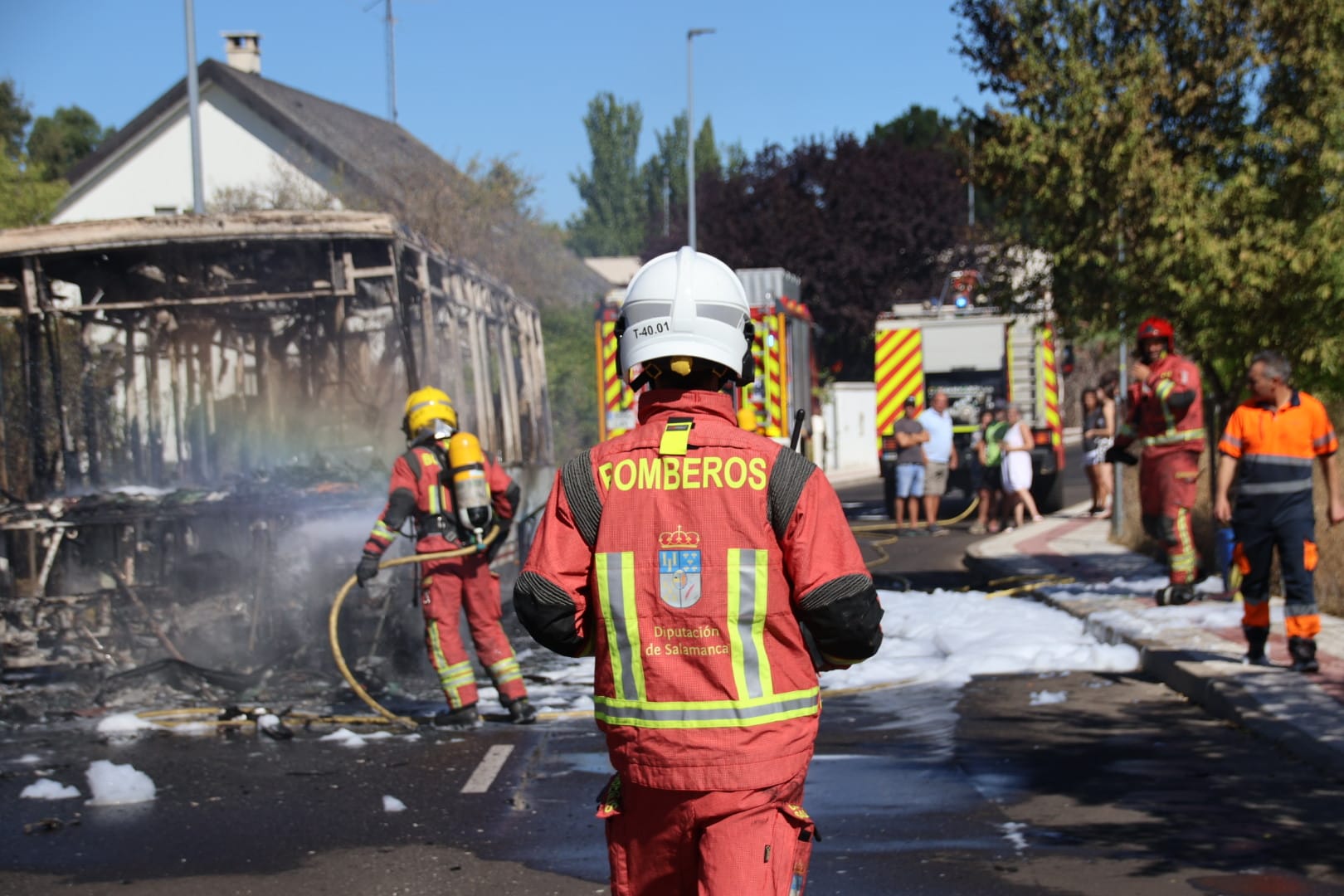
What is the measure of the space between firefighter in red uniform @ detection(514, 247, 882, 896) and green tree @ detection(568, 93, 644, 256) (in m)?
90.7

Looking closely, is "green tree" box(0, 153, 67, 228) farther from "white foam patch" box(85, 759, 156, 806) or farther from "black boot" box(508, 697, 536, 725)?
"white foam patch" box(85, 759, 156, 806)

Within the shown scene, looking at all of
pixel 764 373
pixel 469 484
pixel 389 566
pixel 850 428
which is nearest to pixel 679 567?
pixel 469 484

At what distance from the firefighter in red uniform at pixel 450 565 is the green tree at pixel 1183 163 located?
4720 mm

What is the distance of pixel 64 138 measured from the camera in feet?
207

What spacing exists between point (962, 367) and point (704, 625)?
19.4 metres

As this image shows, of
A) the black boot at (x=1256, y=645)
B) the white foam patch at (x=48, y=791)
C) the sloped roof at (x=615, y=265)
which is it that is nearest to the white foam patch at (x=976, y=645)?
the black boot at (x=1256, y=645)

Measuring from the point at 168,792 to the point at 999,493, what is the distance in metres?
13.8

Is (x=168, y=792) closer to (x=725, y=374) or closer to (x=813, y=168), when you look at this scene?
(x=725, y=374)

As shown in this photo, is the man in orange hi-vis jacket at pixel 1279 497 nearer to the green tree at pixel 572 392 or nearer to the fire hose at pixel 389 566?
the fire hose at pixel 389 566

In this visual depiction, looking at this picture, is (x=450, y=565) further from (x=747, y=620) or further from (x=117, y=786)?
(x=747, y=620)

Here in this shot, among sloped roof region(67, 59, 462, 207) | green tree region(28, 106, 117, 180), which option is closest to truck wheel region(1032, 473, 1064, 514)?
sloped roof region(67, 59, 462, 207)

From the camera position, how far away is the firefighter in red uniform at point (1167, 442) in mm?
10391

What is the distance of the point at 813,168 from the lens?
46.1m

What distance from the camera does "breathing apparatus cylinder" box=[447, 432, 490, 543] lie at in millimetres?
8266
